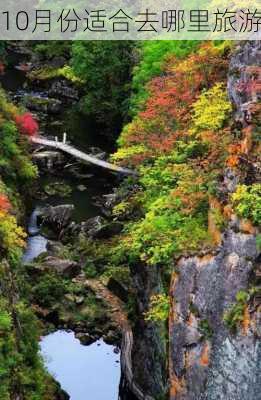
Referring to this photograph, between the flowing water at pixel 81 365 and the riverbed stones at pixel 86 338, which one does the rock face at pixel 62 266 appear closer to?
the flowing water at pixel 81 365

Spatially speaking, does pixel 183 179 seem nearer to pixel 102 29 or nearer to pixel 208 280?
pixel 208 280

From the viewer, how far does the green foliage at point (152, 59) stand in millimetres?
31344

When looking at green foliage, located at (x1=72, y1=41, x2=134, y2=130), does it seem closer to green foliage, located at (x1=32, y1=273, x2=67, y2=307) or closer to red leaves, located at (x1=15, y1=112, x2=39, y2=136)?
red leaves, located at (x1=15, y1=112, x2=39, y2=136)

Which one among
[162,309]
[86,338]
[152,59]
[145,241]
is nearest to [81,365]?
[86,338]

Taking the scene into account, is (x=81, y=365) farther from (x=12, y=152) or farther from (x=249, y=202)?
(x=249, y=202)

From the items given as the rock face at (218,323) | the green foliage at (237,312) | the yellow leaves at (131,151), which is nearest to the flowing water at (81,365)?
the yellow leaves at (131,151)

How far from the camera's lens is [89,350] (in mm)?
26359

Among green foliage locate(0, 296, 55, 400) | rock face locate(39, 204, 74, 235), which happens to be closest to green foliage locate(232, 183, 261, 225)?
green foliage locate(0, 296, 55, 400)

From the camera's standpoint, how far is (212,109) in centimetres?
2072

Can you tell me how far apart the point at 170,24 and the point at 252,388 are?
76.7 feet

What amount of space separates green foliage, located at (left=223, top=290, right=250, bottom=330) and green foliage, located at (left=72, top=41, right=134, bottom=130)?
25.8m

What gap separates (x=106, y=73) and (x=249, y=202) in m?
27.4

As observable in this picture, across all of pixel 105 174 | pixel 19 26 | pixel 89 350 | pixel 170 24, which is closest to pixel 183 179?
pixel 89 350

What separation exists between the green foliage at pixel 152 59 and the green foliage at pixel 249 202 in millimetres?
15937
